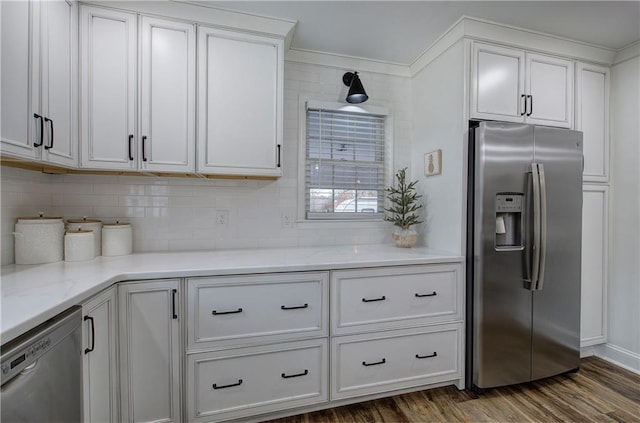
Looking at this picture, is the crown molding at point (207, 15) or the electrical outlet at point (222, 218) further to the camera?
the electrical outlet at point (222, 218)

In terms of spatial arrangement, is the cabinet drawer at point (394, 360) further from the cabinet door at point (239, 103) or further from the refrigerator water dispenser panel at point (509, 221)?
the cabinet door at point (239, 103)

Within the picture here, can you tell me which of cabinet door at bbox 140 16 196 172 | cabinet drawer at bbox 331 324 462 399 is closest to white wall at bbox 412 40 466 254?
cabinet drawer at bbox 331 324 462 399

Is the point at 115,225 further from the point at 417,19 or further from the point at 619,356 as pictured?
the point at 619,356

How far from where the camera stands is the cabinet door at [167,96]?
1.91m

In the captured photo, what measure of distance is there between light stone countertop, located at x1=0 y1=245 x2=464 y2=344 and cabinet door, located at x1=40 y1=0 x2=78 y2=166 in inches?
23.0

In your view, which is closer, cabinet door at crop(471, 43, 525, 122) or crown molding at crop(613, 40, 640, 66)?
cabinet door at crop(471, 43, 525, 122)

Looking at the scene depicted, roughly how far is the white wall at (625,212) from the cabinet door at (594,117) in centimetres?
8

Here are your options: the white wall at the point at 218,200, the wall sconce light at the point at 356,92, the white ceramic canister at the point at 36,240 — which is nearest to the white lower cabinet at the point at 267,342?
the white ceramic canister at the point at 36,240

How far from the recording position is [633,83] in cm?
248

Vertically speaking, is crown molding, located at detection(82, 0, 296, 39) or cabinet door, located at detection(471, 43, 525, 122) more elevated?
crown molding, located at detection(82, 0, 296, 39)

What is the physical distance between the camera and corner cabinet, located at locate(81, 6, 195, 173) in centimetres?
183

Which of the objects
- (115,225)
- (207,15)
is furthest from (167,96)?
(115,225)

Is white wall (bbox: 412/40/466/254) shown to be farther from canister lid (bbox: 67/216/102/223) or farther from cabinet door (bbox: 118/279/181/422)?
canister lid (bbox: 67/216/102/223)

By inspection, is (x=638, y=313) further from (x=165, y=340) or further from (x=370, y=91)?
(x=165, y=340)
